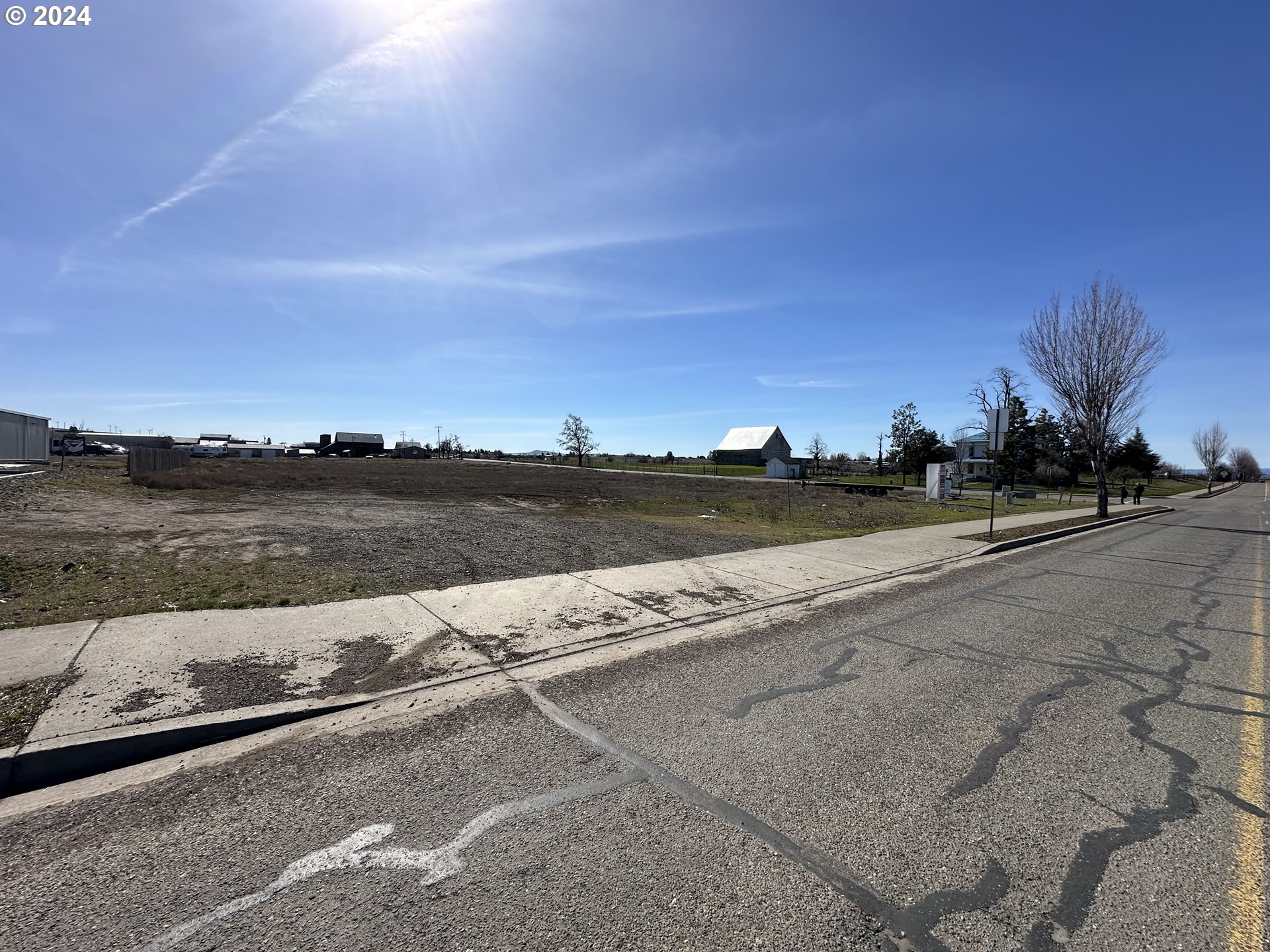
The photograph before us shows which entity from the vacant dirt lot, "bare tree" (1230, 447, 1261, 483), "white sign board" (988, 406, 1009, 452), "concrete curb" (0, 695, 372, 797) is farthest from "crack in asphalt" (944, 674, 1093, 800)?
"bare tree" (1230, 447, 1261, 483)

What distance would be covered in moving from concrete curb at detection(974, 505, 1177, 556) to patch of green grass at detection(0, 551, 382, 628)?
13239 millimetres

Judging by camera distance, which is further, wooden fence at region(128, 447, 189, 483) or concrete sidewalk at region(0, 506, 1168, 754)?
wooden fence at region(128, 447, 189, 483)

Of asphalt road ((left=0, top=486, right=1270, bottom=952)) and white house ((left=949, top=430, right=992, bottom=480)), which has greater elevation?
white house ((left=949, top=430, right=992, bottom=480))

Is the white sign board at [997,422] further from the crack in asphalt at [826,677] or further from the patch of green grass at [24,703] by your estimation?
the patch of green grass at [24,703]

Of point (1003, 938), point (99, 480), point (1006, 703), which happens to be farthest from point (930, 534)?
point (99, 480)

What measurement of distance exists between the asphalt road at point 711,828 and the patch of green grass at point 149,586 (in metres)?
3.72

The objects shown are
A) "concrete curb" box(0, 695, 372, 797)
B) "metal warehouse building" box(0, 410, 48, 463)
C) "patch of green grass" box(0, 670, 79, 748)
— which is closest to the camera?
"concrete curb" box(0, 695, 372, 797)

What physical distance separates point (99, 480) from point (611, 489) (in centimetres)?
2227

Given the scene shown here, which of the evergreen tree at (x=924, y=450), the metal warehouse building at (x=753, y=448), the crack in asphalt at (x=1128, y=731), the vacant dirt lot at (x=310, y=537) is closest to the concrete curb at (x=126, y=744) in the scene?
the vacant dirt lot at (x=310, y=537)

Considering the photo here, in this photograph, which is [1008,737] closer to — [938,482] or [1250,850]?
[1250,850]

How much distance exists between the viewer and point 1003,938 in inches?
92.0

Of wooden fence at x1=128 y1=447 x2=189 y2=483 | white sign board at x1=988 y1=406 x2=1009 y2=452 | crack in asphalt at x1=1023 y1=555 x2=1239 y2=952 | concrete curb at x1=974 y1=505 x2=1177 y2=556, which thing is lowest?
crack in asphalt at x1=1023 y1=555 x2=1239 y2=952

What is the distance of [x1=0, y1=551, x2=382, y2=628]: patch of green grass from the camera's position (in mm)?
6156

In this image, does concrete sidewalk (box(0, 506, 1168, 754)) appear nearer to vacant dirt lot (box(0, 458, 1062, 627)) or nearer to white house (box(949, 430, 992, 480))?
vacant dirt lot (box(0, 458, 1062, 627))
